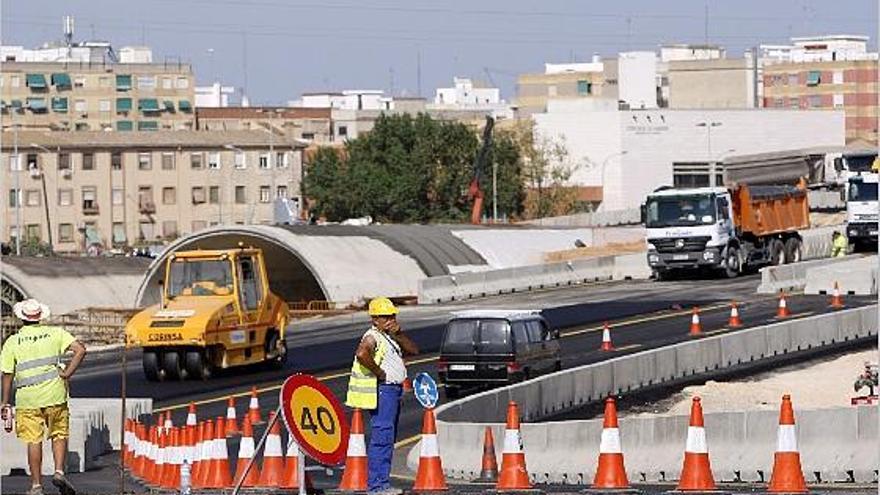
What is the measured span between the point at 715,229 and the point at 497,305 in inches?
275

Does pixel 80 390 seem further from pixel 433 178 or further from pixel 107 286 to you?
pixel 433 178

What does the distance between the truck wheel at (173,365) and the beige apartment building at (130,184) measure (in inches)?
3636

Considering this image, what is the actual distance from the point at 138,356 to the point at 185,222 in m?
Answer: 94.9

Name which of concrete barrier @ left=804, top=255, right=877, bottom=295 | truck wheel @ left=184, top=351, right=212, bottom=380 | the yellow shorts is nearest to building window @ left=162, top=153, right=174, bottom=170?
concrete barrier @ left=804, top=255, right=877, bottom=295

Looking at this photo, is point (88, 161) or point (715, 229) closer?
point (715, 229)

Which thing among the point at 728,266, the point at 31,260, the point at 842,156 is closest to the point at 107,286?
the point at 31,260

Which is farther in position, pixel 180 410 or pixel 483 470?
pixel 180 410

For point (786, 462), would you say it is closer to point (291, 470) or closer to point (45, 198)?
point (291, 470)

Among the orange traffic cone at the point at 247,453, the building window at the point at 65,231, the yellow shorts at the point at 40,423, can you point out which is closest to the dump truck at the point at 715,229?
Answer: the orange traffic cone at the point at 247,453

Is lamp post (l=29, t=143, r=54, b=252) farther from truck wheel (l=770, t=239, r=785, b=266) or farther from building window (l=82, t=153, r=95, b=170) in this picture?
truck wheel (l=770, t=239, r=785, b=266)

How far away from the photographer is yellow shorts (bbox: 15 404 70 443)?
20422 millimetres

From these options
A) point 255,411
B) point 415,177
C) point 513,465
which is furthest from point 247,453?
point 415,177

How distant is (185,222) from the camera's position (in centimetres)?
14662

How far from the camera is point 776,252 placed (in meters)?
72.2
